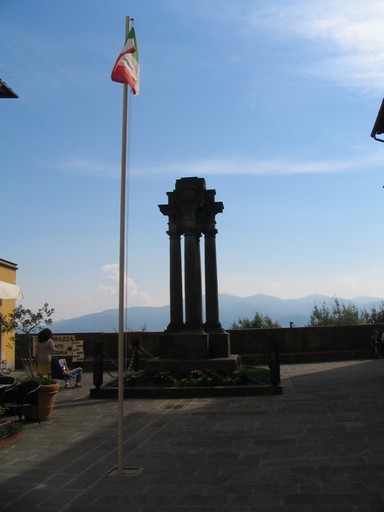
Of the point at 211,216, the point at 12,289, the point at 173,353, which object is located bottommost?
the point at 173,353

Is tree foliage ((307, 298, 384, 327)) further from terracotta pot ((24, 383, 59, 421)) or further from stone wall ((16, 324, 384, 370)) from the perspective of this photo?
terracotta pot ((24, 383, 59, 421))

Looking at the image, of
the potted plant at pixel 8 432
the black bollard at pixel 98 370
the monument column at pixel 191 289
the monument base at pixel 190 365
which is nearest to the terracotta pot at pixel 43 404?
the potted plant at pixel 8 432

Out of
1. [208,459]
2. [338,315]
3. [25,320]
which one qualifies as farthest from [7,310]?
[338,315]

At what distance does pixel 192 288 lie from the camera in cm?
1469

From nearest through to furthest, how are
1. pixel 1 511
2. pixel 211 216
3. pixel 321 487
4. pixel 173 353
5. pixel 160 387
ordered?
pixel 1 511, pixel 321 487, pixel 160 387, pixel 173 353, pixel 211 216

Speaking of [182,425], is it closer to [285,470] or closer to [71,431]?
[71,431]

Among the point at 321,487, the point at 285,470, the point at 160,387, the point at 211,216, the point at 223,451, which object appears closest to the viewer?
the point at 321,487

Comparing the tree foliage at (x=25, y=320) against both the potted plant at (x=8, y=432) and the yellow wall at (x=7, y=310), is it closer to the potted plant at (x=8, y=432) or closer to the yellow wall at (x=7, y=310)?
the yellow wall at (x=7, y=310)

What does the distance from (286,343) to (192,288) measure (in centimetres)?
791

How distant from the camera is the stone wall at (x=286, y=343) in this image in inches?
798

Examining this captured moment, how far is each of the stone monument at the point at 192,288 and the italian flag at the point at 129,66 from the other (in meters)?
8.88

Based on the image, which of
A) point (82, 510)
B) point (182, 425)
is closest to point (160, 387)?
point (182, 425)

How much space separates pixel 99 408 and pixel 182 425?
106 inches

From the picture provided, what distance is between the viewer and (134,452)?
649cm
